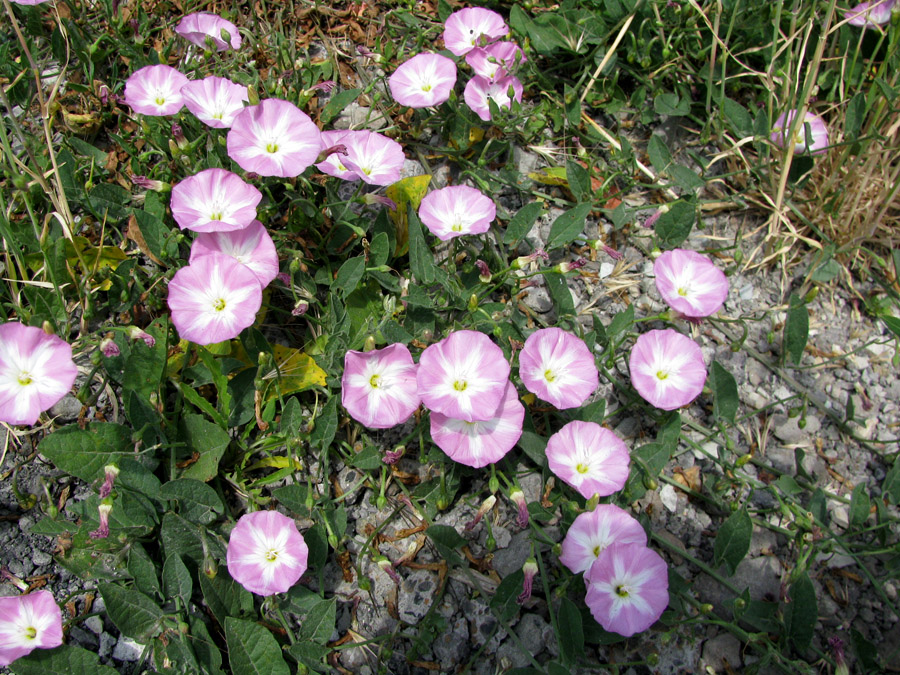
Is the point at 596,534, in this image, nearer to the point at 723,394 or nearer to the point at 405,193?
the point at 723,394

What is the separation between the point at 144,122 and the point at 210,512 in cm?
138

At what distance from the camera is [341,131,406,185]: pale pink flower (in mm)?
2264

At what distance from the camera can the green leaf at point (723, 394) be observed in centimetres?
215

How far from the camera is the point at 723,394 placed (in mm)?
2154

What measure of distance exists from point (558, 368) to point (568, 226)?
0.61 meters

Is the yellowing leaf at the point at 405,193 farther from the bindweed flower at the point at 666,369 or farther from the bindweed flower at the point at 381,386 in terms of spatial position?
the bindweed flower at the point at 666,369

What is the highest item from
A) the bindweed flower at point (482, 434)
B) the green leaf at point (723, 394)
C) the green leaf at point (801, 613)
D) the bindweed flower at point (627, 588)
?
the bindweed flower at point (482, 434)

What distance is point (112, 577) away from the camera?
1763 mm

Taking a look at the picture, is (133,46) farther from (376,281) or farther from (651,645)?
(651,645)

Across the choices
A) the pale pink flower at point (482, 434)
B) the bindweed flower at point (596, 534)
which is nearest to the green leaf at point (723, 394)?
the bindweed flower at point (596, 534)

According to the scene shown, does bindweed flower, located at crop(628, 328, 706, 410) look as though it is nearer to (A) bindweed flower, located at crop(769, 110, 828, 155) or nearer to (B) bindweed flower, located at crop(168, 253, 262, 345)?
(A) bindweed flower, located at crop(769, 110, 828, 155)

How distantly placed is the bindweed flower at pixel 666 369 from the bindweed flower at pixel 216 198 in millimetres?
1273

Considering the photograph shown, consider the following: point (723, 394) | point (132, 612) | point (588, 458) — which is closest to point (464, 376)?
point (588, 458)

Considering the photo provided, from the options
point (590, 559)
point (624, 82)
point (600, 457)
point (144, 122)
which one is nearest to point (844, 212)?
point (624, 82)
